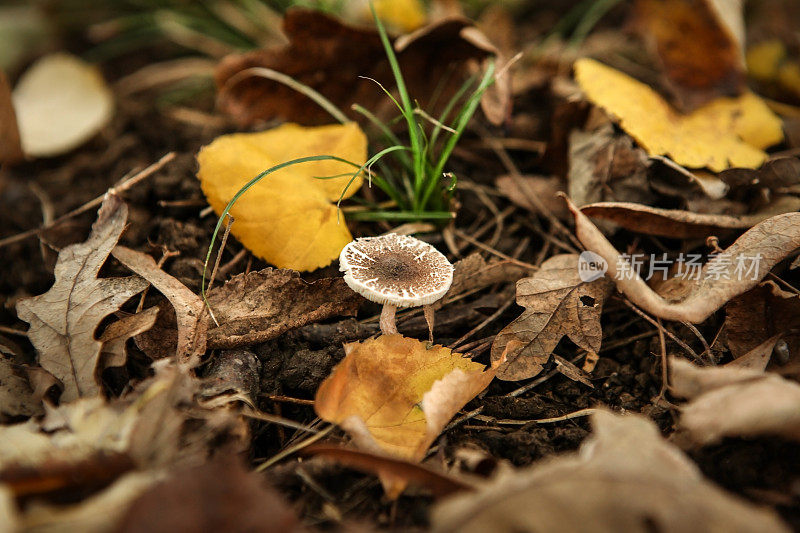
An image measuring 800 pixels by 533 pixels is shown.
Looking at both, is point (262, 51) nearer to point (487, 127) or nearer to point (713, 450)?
point (487, 127)

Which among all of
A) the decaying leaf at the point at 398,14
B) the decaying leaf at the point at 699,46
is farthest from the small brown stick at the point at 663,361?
the decaying leaf at the point at 398,14

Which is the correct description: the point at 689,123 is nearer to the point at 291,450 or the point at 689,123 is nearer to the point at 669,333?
the point at 669,333

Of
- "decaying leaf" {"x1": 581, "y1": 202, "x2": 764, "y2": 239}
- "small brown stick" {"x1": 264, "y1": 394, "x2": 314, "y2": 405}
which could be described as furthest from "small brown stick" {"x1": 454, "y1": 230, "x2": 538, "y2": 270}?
"small brown stick" {"x1": 264, "y1": 394, "x2": 314, "y2": 405}

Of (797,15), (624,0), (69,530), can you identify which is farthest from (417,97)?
(797,15)

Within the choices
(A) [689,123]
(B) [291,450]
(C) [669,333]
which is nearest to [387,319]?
(B) [291,450]

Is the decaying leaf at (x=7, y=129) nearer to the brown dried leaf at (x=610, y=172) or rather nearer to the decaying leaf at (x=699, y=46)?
the brown dried leaf at (x=610, y=172)

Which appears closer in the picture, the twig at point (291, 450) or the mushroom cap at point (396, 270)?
the twig at point (291, 450)

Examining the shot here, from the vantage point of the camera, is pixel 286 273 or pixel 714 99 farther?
pixel 714 99
